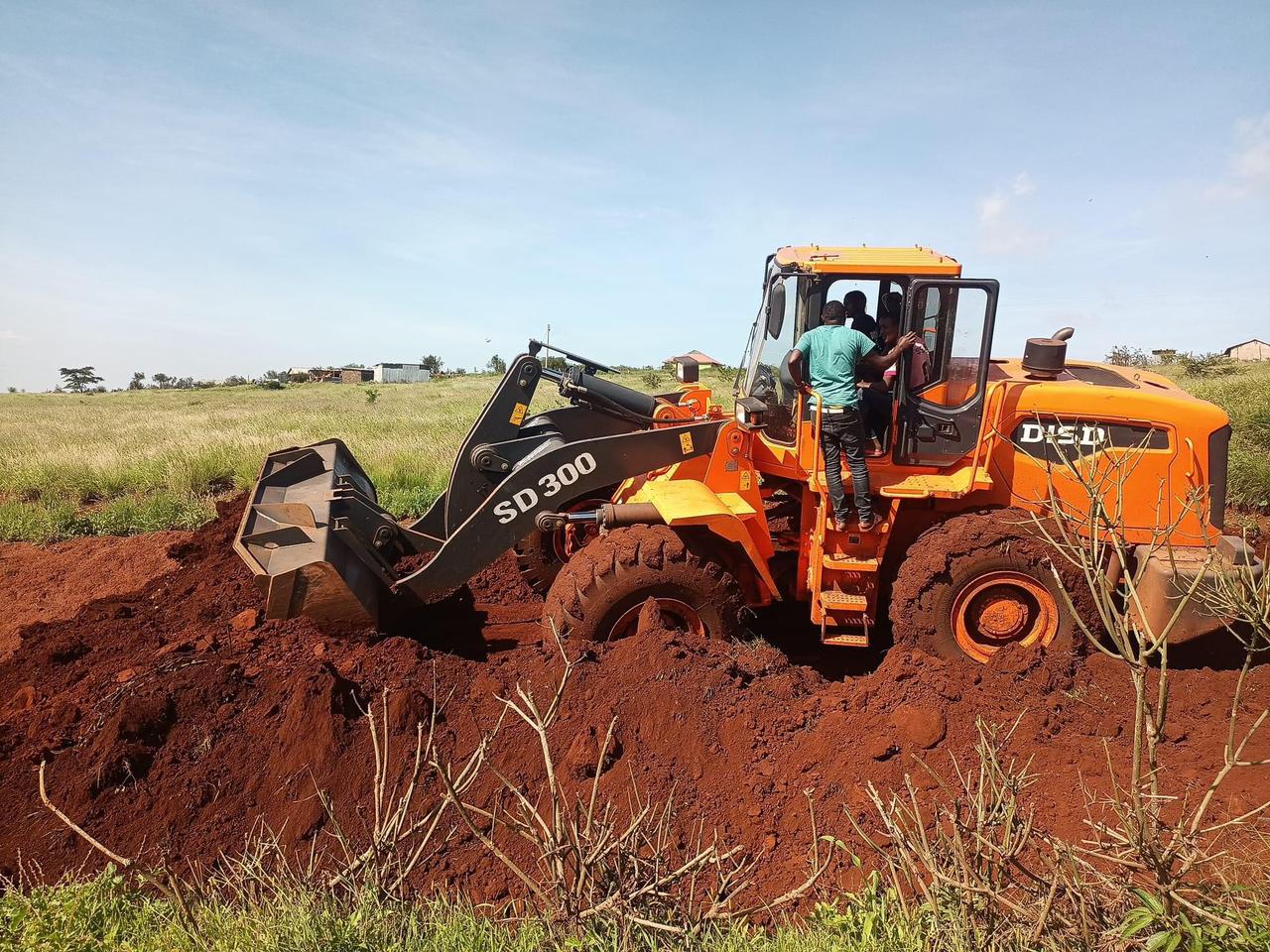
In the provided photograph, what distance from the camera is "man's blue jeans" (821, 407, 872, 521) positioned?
210 inches

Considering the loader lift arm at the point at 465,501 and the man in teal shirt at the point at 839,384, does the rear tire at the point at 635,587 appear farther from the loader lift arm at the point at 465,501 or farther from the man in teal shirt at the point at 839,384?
the man in teal shirt at the point at 839,384

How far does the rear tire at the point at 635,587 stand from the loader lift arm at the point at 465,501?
55cm

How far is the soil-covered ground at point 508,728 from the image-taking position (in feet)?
12.6

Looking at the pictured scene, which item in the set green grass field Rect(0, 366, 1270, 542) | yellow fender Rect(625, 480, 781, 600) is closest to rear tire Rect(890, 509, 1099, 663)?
yellow fender Rect(625, 480, 781, 600)

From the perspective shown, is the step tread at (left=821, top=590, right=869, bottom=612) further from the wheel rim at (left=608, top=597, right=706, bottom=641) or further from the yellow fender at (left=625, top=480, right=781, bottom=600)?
the wheel rim at (left=608, top=597, right=706, bottom=641)

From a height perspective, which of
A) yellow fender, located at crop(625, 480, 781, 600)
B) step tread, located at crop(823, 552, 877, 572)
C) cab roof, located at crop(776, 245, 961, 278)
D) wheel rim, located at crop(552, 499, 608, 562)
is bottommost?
wheel rim, located at crop(552, 499, 608, 562)

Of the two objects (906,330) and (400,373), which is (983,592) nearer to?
(906,330)

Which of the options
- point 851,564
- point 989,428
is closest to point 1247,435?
point 989,428

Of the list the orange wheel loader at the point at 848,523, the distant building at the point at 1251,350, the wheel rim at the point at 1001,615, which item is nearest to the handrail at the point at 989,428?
the orange wheel loader at the point at 848,523

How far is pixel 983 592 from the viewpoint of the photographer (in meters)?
5.45

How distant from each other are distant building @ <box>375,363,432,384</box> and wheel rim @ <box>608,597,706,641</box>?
6622cm

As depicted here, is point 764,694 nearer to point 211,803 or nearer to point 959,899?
point 959,899

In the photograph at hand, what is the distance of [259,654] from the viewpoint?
499 cm

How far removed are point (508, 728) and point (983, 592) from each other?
3418 mm
